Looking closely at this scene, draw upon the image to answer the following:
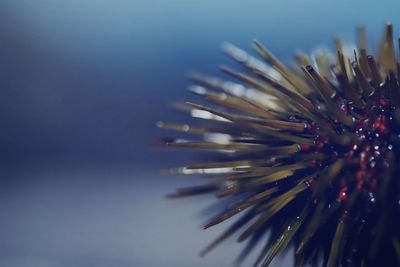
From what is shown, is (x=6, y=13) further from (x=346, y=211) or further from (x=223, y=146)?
(x=346, y=211)

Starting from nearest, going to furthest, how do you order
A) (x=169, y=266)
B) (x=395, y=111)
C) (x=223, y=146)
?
(x=395, y=111), (x=223, y=146), (x=169, y=266)

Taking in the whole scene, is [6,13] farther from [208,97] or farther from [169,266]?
[208,97]

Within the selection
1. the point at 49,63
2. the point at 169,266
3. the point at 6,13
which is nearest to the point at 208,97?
the point at 169,266

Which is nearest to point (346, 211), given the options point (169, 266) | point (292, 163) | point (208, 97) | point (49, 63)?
point (292, 163)

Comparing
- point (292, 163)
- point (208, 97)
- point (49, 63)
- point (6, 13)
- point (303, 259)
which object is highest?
point (6, 13)

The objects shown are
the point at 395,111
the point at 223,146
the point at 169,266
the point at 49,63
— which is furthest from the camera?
→ the point at 49,63

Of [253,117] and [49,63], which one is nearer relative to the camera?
[253,117]

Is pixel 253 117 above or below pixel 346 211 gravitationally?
above
